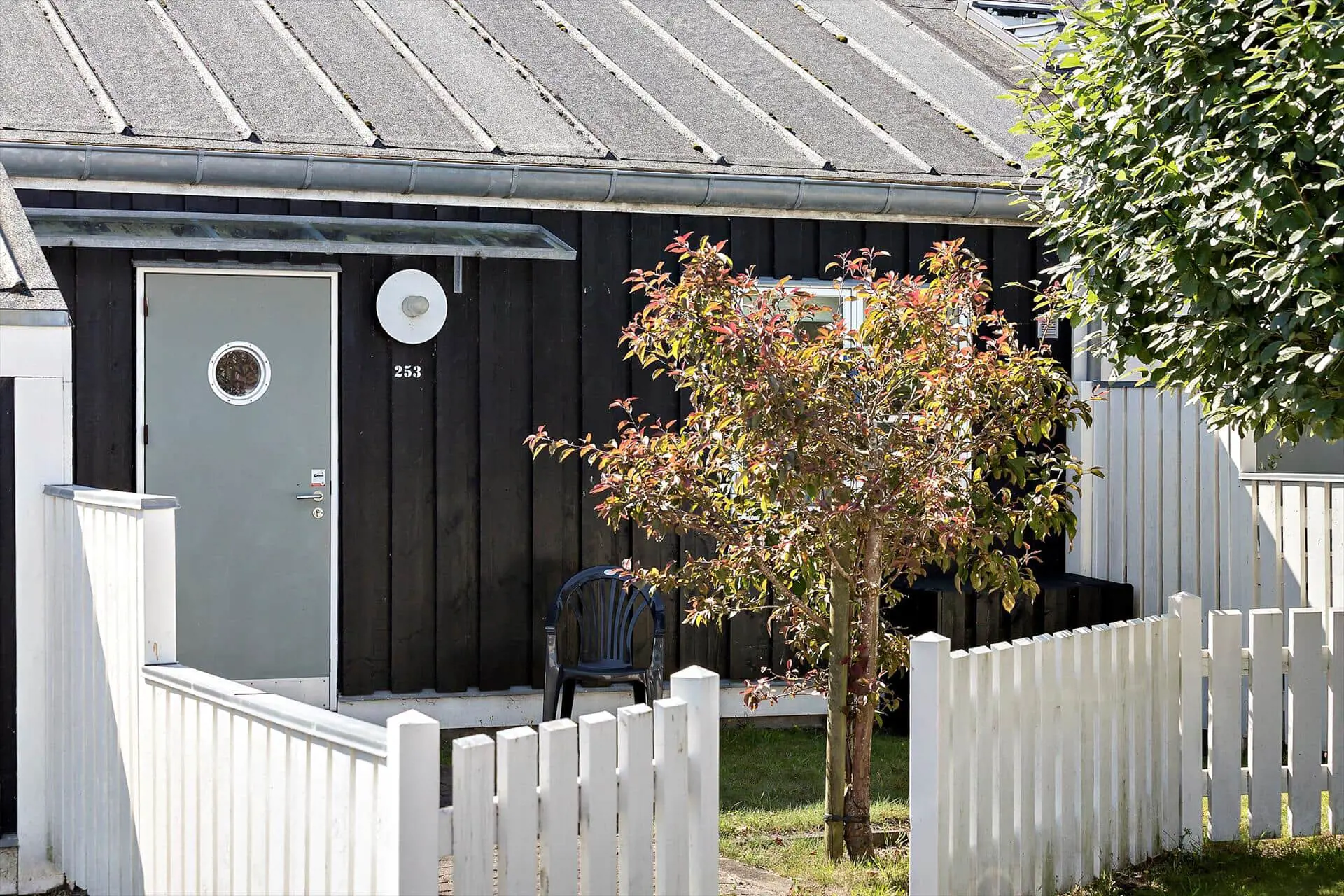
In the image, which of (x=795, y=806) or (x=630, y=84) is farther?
(x=630, y=84)

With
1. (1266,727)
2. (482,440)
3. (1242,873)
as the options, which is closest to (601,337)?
(482,440)

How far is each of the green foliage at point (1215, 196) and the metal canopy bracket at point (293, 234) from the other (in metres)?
3.04

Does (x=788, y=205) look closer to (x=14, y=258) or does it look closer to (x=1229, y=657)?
(x=1229, y=657)

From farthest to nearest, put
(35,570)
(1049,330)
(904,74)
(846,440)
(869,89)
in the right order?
(904,74), (869,89), (1049,330), (846,440), (35,570)

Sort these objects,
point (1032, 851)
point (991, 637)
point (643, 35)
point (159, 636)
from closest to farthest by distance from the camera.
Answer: point (159, 636)
point (1032, 851)
point (991, 637)
point (643, 35)

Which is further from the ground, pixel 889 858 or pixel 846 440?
pixel 846 440

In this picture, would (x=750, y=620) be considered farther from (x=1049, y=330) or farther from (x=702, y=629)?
(x=1049, y=330)

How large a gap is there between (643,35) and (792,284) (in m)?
2.71

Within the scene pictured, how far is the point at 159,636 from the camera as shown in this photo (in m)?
4.33

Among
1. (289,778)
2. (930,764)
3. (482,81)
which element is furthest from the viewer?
(482,81)

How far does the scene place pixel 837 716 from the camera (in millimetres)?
5559

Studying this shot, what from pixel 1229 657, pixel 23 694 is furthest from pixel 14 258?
pixel 1229 657

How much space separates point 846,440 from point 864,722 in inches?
43.9

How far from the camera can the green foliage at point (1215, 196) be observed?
459 cm
